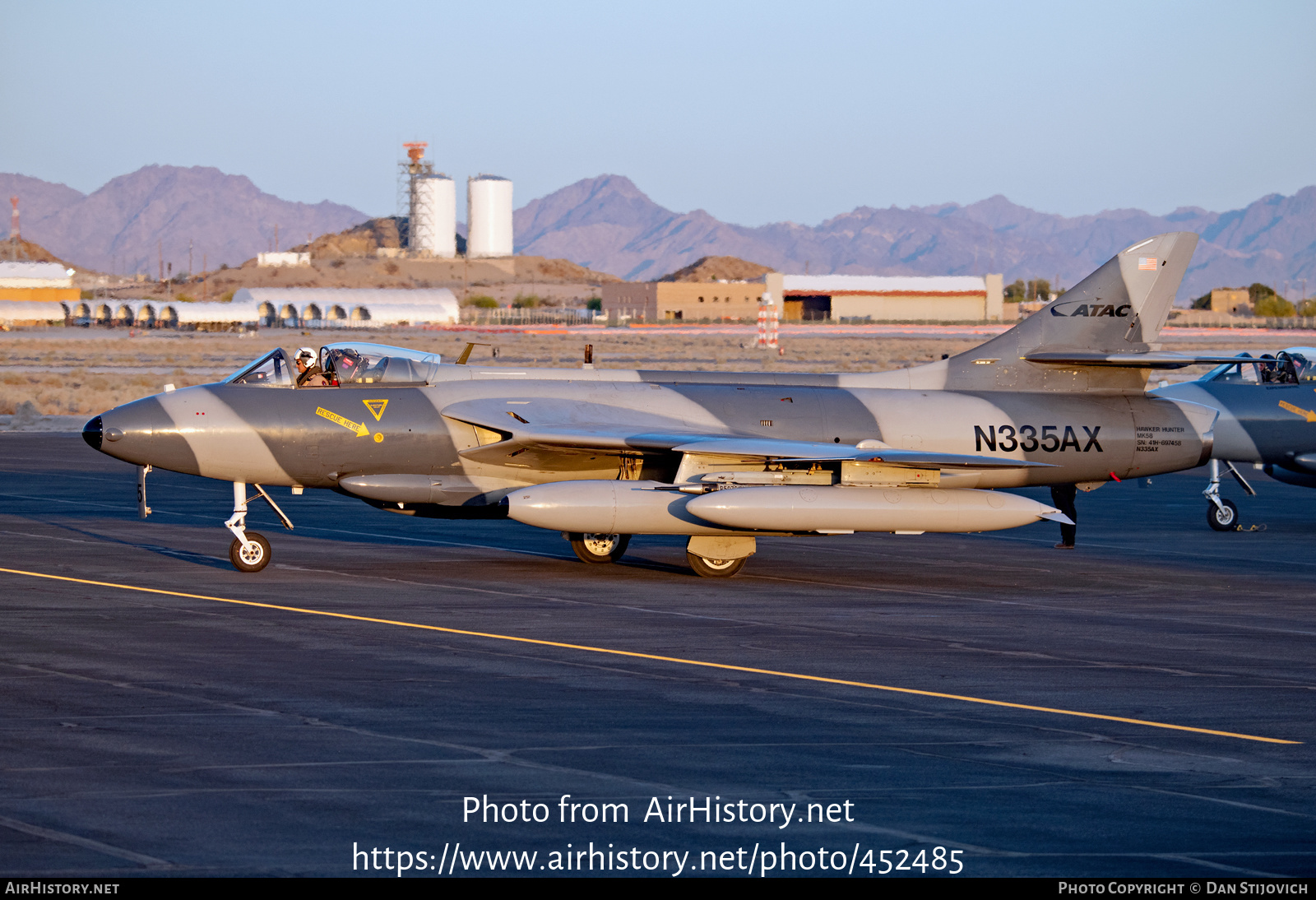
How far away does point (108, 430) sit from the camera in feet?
55.1

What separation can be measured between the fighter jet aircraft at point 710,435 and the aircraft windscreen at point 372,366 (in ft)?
0.10

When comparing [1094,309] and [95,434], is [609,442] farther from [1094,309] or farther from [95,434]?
[1094,309]

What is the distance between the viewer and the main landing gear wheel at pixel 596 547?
18.6 metres

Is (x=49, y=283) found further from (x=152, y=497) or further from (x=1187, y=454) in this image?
(x=1187, y=454)

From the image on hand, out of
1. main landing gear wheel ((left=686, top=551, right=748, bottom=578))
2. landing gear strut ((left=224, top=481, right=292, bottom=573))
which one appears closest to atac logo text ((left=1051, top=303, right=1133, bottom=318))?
main landing gear wheel ((left=686, top=551, right=748, bottom=578))

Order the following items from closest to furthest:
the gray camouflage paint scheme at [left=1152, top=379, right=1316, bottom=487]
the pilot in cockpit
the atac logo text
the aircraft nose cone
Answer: the aircraft nose cone
the pilot in cockpit
the atac logo text
the gray camouflage paint scheme at [left=1152, top=379, right=1316, bottom=487]

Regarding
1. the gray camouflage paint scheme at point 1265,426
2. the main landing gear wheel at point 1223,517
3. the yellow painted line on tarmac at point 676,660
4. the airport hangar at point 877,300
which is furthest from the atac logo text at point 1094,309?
the airport hangar at point 877,300

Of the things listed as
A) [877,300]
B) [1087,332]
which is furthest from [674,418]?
[877,300]

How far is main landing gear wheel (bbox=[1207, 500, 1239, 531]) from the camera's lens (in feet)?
73.8

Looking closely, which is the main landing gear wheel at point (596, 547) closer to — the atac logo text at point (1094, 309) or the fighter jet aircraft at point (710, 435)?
the fighter jet aircraft at point (710, 435)

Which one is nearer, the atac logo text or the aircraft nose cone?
the aircraft nose cone

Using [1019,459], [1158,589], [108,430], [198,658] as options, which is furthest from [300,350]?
[1158,589]

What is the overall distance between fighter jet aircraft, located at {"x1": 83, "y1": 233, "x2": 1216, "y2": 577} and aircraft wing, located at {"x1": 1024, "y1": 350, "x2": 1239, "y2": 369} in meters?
0.05

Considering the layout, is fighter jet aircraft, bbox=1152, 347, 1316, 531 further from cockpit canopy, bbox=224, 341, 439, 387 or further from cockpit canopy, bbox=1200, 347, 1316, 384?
cockpit canopy, bbox=224, 341, 439, 387
